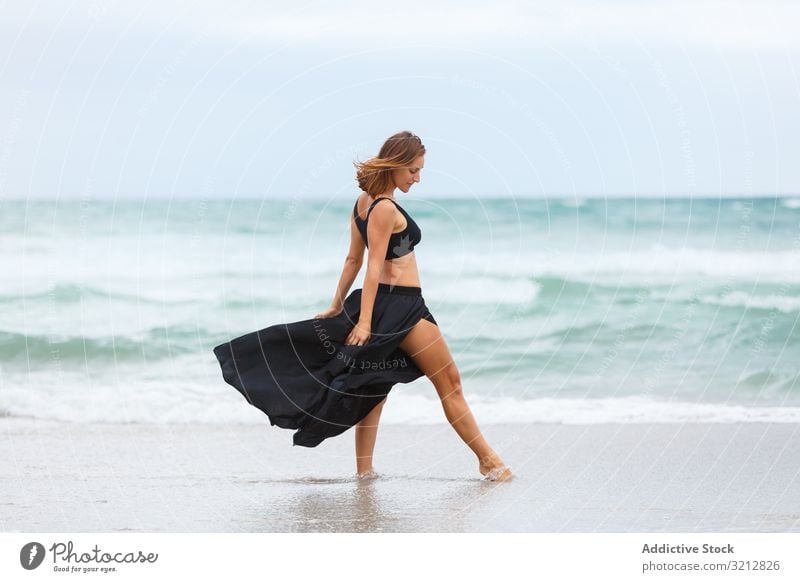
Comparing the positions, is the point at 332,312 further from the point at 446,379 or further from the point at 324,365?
the point at 446,379

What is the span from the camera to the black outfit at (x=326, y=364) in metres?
7.42

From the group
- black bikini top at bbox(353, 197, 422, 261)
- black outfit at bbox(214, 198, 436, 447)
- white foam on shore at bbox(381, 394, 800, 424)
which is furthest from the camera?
white foam on shore at bbox(381, 394, 800, 424)

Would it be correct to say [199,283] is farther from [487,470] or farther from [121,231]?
[487,470]

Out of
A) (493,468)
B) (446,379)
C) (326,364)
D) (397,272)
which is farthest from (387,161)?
(493,468)

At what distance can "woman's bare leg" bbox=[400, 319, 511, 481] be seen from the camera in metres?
7.49

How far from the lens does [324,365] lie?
751 cm

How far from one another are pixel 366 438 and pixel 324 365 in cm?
66

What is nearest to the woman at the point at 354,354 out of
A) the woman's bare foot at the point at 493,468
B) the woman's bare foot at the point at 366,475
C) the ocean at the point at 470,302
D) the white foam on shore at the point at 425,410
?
the woman's bare foot at the point at 493,468

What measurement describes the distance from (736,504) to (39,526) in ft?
13.8

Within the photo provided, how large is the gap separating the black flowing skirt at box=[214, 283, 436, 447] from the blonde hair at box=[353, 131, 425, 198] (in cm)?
66

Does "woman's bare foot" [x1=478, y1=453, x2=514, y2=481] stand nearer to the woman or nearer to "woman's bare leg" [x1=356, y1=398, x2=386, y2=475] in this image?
the woman

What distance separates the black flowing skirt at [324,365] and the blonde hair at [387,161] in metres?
0.66

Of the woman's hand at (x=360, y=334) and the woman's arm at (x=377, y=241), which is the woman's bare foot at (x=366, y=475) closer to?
the woman's hand at (x=360, y=334)

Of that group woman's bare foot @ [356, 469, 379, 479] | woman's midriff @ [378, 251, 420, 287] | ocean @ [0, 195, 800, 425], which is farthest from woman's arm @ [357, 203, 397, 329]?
ocean @ [0, 195, 800, 425]
